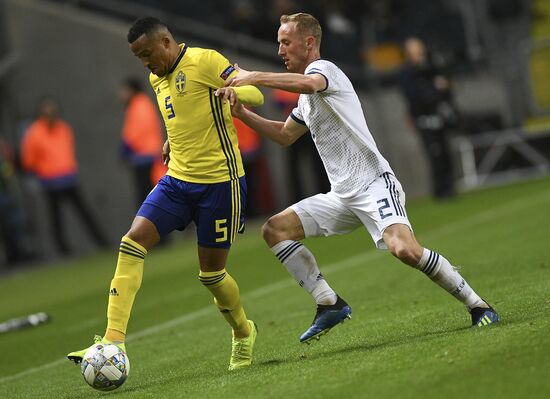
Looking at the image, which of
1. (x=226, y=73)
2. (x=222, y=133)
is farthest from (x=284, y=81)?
(x=222, y=133)

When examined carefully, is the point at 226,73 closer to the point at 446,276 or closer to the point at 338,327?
the point at 446,276

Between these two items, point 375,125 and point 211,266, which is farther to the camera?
point 375,125

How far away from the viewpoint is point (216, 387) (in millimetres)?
7141

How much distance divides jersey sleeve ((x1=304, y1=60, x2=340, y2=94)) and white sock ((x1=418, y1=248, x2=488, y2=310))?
3.85ft

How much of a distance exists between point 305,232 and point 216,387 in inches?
61.7

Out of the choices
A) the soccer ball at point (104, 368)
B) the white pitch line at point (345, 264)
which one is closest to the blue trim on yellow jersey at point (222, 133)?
the soccer ball at point (104, 368)

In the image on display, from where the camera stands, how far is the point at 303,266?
8297 mm

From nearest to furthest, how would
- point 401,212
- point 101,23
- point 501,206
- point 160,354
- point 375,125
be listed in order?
1. point 401,212
2. point 160,354
3. point 501,206
4. point 101,23
5. point 375,125

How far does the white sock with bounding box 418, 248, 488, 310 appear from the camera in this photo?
7793mm

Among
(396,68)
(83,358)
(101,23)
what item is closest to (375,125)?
Answer: (396,68)

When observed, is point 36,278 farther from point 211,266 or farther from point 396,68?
point 211,266

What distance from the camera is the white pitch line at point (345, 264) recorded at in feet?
32.5

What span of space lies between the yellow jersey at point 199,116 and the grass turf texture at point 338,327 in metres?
1.28

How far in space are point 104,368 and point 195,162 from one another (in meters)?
1.48
